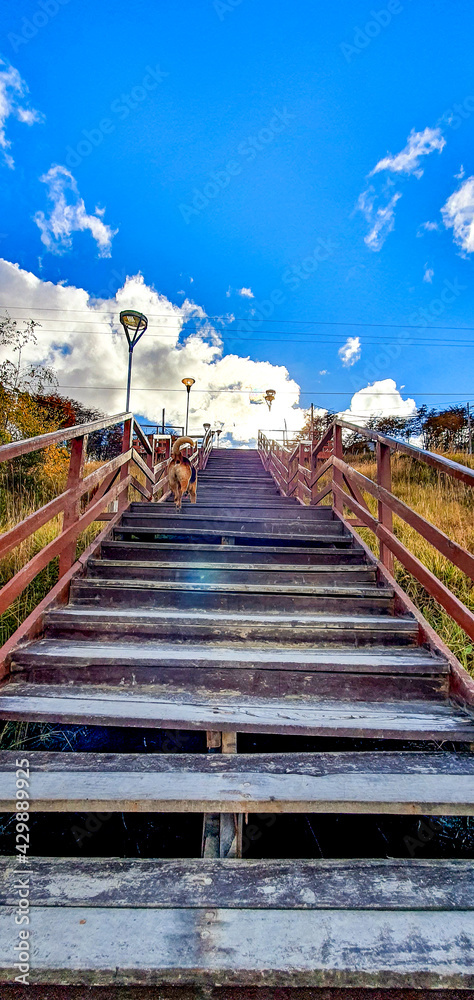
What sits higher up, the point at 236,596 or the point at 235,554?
the point at 235,554

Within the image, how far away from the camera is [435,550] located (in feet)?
15.6

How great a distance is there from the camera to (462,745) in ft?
6.87

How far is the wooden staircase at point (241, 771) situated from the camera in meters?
1.03

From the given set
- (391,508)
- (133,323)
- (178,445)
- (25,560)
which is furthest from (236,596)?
(133,323)

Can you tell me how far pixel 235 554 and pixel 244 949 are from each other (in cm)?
232

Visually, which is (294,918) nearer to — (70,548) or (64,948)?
(64,948)

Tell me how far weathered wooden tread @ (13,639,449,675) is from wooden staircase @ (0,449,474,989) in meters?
0.01

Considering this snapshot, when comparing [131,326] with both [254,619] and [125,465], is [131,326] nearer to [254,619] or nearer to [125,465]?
[125,465]

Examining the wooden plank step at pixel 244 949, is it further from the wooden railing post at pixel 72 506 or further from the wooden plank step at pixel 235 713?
the wooden railing post at pixel 72 506

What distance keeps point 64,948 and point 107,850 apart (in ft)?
2.57

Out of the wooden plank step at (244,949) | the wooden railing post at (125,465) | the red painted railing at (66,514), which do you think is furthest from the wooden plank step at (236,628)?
the wooden railing post at (125,465)

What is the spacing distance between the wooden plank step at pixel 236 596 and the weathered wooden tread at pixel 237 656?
1.35 ft

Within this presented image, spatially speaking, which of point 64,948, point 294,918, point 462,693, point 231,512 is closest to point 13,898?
point 64,948

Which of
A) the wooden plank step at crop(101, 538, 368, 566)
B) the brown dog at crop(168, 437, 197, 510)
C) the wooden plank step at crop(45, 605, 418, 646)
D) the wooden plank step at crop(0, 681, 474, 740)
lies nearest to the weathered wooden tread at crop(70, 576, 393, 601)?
the wooden plank step at crop(45, 605, 418, 646)
